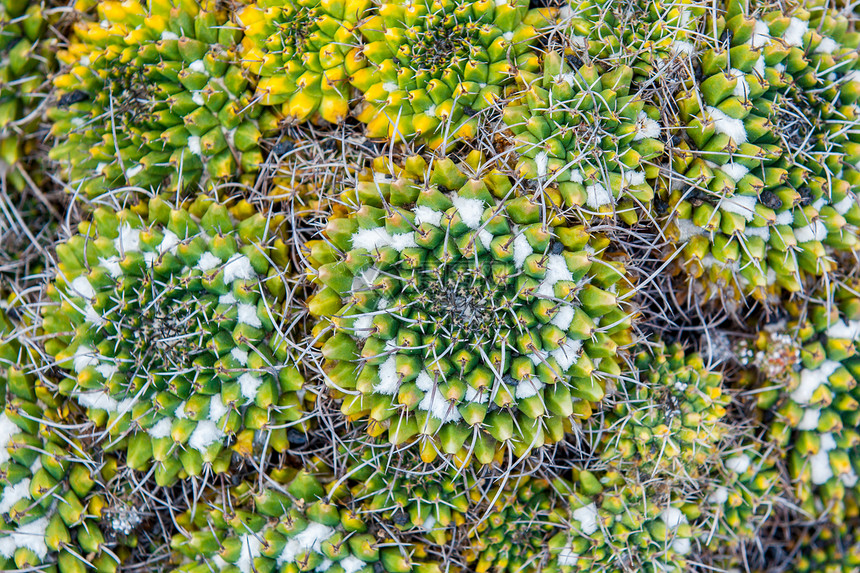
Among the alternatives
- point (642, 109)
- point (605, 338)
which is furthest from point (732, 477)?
point (642, 109)

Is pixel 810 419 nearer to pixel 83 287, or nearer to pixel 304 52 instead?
pixel 304 52

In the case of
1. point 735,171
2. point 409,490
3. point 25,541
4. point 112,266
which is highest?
point 735,171

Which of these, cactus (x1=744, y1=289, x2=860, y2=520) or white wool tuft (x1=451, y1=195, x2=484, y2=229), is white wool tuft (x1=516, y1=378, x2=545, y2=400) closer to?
white wool tuft (x1=451, y1=195, x2=484, y2=229)

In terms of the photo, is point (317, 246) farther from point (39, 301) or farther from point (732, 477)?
point (732, 477)

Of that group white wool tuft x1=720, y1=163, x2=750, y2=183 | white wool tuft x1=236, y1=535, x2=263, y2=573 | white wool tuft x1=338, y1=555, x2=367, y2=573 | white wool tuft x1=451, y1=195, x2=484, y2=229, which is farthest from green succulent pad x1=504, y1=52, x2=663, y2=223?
white wool tuft x1=236, y1=535, x2=263, y2=573

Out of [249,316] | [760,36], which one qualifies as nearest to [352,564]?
[249,316]

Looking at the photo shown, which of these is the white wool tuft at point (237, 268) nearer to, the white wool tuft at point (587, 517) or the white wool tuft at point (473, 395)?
the white wool tuft at point (473, 395)

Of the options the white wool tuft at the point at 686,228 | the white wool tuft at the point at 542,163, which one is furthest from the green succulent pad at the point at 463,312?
the white wool tuft at the point at 686,228
